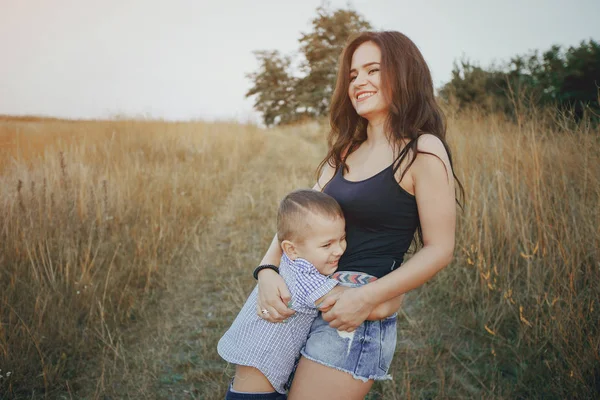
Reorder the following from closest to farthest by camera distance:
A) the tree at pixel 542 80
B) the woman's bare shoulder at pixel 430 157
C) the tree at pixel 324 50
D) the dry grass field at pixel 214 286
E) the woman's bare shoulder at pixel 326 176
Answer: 1. the woman's bare shoulder at pixel 430 157
2. the woman's bare shoulder at pixel 326 176
3. the dry grass field at pixel 214 286
4. the tree at pixel 542 80
5. the tree at pixel 324 50

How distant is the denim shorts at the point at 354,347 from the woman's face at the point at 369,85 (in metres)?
0.78

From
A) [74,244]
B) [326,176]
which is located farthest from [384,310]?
[74,244]

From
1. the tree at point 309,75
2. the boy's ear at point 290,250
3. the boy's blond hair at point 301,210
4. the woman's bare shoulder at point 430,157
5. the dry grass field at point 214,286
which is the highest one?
the tree at point 309,75

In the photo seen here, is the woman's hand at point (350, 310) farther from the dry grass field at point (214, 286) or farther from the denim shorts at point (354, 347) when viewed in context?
the dry grass field at point (214, 286)

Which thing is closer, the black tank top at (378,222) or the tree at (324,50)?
the black tank top at (378,222)

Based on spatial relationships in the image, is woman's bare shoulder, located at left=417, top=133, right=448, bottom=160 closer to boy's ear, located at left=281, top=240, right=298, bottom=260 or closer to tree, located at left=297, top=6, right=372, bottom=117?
boy's ear, located at left=281, top=240, right=298, bottom=260

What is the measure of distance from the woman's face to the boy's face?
573 millimetres

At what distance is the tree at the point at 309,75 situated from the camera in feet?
74.0

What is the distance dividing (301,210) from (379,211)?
0.32m

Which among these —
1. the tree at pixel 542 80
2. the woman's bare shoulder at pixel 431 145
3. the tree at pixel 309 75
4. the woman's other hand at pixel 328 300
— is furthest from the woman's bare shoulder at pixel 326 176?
the tree at pixel 309 75

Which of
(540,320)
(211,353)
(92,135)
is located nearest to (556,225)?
(540,320)

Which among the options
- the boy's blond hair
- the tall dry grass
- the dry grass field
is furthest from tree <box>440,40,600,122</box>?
the boy's blond hair

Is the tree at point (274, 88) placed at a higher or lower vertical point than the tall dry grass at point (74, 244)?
higher

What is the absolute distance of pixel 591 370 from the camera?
2002 mm
